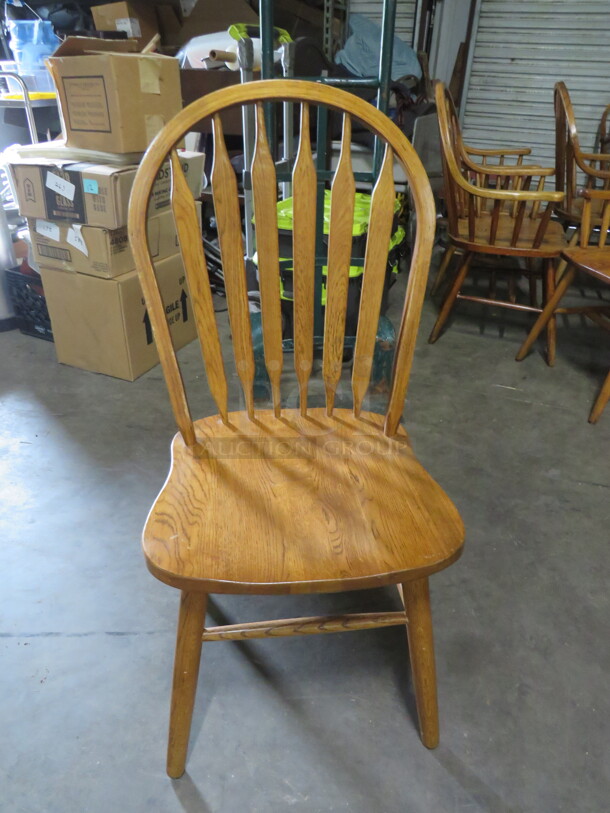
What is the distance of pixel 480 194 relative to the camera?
190cm

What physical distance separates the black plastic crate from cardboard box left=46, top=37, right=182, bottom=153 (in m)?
0.62

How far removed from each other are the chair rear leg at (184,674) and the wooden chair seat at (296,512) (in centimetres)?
11

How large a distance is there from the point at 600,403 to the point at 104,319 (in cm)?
178

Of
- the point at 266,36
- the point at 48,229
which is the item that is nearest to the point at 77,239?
the point at 48,229

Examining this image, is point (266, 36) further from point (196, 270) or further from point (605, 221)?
point (605, 221)

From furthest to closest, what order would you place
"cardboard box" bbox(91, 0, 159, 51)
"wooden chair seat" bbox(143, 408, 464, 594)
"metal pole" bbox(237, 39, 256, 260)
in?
"cardboard box" bbox(91, 0, 159, 51) < "metal pole" bbox(237, 39, 256, 260) < "wooden chair seat" bbox(143, 408, 464, 594)

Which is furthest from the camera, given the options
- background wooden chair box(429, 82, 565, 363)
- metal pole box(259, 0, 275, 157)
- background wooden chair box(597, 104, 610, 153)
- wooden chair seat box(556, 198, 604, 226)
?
background wooden chair box(597, 104, 610, 153)

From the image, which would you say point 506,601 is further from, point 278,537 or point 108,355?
point 108,355

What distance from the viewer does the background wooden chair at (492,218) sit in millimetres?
1933

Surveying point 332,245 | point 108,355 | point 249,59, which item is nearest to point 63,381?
point 108,355

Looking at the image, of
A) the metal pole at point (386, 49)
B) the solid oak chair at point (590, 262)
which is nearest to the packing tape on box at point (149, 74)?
the metal pole at point (386, 49)

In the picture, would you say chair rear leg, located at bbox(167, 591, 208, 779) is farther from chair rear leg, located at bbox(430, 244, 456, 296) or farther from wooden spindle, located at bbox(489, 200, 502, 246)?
chair rear leg, located at bbox(430, 244, 456, 296)

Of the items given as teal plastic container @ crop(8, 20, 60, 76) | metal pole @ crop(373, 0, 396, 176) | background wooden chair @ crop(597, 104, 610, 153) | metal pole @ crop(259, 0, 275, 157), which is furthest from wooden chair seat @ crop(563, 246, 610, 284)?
teal plastic container @ crop(8, 20, 60, 76)

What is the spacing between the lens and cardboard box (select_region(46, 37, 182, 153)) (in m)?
1.69
